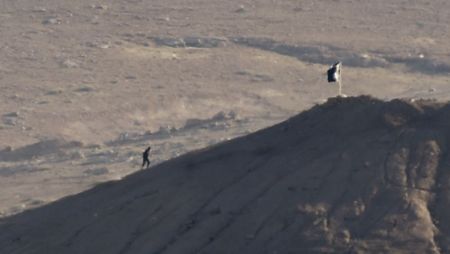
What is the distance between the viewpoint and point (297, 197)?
805 inches

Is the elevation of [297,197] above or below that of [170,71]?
above

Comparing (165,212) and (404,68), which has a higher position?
(165,212)

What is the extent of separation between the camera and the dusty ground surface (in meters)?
42.3

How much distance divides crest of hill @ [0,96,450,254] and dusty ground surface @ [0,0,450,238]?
38.1ft

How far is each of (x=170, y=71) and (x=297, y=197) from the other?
98.3 ft

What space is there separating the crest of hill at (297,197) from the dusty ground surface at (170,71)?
11.6 meters

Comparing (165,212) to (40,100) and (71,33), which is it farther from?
(71,33)

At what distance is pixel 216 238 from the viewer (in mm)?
20250

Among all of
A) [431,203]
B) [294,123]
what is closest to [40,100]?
[294,123]

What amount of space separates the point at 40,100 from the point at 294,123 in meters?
24.9

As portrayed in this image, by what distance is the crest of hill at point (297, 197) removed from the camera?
19.5 m

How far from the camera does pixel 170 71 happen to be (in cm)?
5022

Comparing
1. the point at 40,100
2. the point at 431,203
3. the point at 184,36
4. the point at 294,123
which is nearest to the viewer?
the point at 431,203

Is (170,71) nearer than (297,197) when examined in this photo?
No
